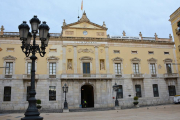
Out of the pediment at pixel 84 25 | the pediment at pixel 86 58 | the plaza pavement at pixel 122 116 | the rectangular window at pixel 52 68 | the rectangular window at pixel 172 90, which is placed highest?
the pediment at pixel 84 25

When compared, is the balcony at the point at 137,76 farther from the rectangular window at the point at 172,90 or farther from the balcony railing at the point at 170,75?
the rectangular window at the point at 172,90

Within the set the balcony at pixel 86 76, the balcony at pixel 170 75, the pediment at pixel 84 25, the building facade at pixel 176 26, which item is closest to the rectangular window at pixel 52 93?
the balcony at pixel 86 76

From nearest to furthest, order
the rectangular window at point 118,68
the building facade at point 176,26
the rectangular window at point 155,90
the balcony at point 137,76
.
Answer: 1. the balcony at point 137,76
2. the rectangular window at point 118,68
3. the rectangular window at point 155,90
4. the building facade at point 176,26

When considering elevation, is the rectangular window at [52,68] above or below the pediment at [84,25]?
below

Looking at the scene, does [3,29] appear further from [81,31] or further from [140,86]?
[140,86]

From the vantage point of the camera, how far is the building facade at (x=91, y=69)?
26.6 m

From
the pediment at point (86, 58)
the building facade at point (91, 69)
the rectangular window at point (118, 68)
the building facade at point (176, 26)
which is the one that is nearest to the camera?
the building facade at point (91, 69)

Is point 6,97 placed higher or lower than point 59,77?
lower

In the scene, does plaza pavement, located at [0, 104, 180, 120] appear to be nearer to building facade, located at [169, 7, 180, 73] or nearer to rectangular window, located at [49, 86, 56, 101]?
rectangular window, located at [49, 86, 56, 101]

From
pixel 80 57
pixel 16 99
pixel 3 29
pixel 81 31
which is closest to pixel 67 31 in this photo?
pixel 81 31

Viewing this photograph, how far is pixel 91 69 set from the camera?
28656 mm

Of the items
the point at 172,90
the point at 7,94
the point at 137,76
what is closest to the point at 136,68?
the point at 137,76

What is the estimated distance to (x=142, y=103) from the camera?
95.1 feet

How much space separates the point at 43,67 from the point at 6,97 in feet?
21.7
